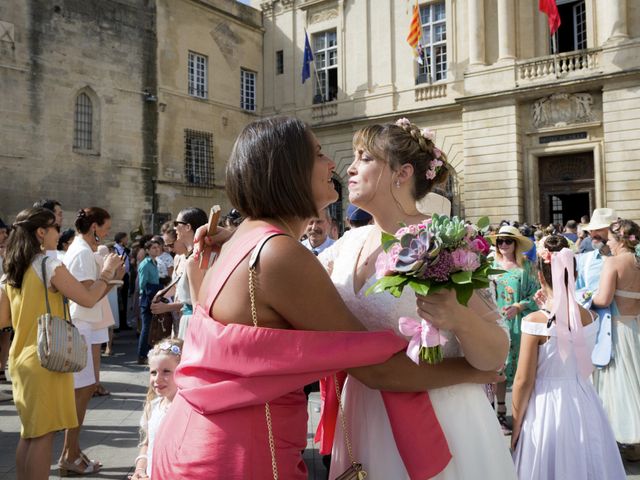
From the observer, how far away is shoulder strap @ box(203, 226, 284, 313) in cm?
172

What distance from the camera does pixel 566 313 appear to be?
11.6 feet

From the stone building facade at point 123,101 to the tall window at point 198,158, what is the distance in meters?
0.05

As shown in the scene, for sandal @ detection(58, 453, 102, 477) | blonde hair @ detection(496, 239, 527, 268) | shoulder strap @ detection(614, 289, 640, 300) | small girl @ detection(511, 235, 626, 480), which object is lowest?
sandal @ detection(58, 453, 102, 477)

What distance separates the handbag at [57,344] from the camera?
3.86 meters

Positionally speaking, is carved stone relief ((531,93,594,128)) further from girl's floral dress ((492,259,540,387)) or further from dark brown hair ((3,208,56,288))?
dark brown hair ((3,208,56,288))

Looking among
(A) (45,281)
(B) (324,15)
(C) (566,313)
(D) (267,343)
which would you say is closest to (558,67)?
(B) (324,15)

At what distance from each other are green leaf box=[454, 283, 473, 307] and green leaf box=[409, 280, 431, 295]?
3.7 inches

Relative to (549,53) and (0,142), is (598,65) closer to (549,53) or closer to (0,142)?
(549,53)

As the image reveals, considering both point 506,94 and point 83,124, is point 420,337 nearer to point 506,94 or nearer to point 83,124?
point 506,94

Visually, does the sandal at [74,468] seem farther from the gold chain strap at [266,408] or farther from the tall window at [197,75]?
the tall window at [197,75]

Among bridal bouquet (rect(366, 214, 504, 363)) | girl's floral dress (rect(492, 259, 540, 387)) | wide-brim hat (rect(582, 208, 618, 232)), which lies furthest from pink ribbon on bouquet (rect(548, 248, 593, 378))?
wide-brim hat (rect(582, 208, 618, 232))

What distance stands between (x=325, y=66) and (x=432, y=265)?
2527cm

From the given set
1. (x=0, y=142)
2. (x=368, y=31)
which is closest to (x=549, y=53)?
(x=368, y=31)

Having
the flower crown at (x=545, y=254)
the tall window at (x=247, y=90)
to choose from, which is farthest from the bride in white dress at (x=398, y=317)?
the tall window at (x=247, y=90)
